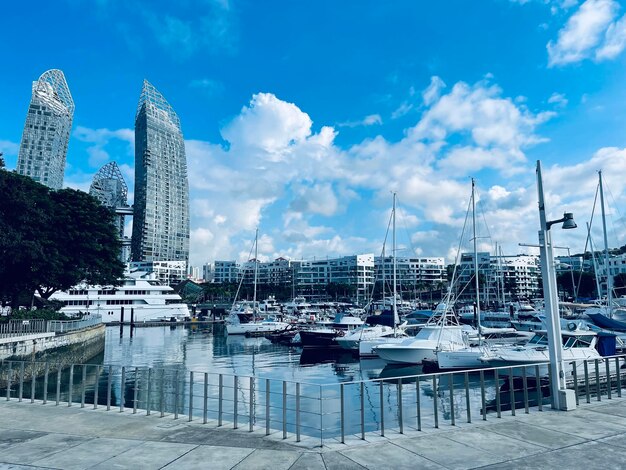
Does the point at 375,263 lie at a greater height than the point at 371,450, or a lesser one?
greater

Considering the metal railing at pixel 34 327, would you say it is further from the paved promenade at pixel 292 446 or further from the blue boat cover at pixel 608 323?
the blue boat cover at pixel 608 323

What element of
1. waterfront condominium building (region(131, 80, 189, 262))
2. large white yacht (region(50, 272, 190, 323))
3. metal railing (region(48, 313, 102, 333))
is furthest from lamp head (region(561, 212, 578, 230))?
waterfront condominium building (region(131, 80, 189, 262))

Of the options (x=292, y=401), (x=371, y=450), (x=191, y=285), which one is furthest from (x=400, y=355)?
(x=191, y=285)

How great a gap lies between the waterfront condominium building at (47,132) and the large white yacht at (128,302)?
88.8m

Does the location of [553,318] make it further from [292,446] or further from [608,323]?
[608,323]

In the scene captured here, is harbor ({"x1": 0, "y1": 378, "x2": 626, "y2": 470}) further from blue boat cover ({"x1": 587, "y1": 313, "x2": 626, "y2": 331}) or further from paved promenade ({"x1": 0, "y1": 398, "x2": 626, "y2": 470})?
blue boat cover ({"x1": 587, "y1": 313, "x2": 626, "y2": 331})

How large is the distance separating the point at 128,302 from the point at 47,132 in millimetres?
100020

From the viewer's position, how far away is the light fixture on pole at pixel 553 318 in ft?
33.2

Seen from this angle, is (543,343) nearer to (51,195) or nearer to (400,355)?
(400,355)

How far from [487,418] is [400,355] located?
64.7 ft

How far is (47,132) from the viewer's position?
15112cm

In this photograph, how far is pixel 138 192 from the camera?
191 metres

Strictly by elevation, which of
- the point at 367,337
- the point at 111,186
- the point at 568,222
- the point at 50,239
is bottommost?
the point at 367,337

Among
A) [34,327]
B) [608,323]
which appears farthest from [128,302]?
[608,323]
